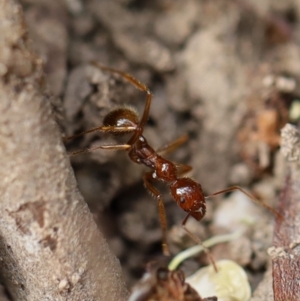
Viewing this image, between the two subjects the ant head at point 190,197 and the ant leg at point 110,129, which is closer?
the ant leg at point 110,129

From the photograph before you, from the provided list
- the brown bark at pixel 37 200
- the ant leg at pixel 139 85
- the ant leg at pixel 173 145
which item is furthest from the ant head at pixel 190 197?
the brown bark at pixel 37 200

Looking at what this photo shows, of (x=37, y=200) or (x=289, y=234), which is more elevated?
(x=37, y=200)

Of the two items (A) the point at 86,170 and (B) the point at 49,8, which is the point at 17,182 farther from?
(B) the point at 49,8

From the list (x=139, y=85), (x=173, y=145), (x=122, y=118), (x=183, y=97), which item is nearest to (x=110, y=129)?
(x=122, y=118)

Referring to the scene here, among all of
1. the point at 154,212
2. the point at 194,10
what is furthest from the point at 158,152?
the point at 194,10

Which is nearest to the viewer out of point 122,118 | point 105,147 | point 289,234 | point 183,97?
point 289,234

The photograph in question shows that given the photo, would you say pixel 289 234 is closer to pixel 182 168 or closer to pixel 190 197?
pixel 190 197

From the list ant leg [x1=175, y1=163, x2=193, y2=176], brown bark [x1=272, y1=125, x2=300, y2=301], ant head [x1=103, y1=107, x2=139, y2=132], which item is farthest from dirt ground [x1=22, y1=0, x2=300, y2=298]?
brown bark [x1=272, y1=125, x2=300, y2=301]

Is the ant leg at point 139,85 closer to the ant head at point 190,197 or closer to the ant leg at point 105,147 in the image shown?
the ant leg at point 105,147
